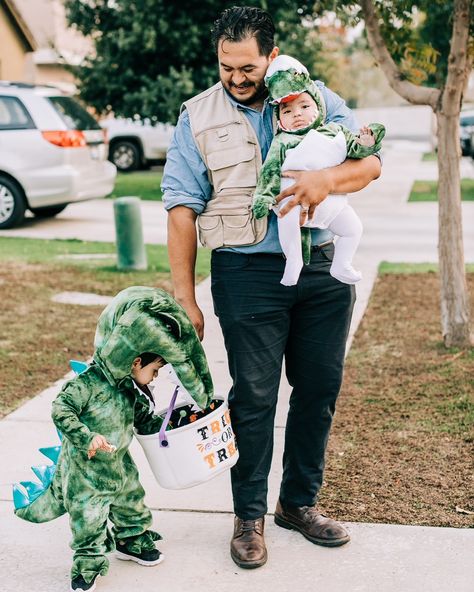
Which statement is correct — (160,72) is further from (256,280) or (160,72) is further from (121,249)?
(256,280)

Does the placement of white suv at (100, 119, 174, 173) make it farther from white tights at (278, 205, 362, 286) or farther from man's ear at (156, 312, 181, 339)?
man's ear at (156, 312, 181, 339)

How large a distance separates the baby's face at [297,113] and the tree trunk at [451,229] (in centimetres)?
300

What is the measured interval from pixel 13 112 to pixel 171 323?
9340 mm

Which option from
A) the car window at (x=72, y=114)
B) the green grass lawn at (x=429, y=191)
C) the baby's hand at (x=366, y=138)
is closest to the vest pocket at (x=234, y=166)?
the baby's hand at (x=366, y=138)

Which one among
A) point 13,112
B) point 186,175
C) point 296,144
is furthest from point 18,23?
point 296,144

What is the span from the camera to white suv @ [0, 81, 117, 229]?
37.6 feet

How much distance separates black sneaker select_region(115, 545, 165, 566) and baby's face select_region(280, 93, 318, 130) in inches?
63.6

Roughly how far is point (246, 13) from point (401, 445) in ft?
7.65

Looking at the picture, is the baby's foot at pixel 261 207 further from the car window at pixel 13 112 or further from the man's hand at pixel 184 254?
the car window at pixel 13 112

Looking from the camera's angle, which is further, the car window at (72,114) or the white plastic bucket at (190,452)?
the car window at (72,114)

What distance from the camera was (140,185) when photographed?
712 inches

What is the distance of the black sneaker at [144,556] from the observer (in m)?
3.34

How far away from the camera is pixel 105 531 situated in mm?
3146

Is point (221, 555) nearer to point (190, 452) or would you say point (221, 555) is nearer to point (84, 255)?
point (190, 452)
